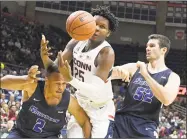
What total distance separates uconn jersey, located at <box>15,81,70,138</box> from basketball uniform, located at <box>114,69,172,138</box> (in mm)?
571

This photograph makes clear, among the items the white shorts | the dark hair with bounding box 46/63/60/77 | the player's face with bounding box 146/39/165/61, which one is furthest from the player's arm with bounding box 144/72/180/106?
the dark hair with bounding box 46/63/60/77

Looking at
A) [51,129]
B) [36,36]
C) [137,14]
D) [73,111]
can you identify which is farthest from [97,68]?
[137,14]

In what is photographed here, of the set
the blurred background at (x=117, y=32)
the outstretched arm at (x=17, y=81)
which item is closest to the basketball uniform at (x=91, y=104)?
the outstretched arm at (x=17, y=81)

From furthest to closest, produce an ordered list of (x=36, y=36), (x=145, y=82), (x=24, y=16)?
(x=24, y=16), (x=36, y=36), (x=145, y=82)

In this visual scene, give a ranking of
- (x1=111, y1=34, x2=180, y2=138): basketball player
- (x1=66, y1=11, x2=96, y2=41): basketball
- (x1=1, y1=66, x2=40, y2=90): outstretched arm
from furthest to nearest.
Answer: (x1=111, y1=34, x2=180, y2=138): basketball player < (x1=66, y1=11, x2=96, y2=41): basketball < (x1=1, y1=66, x2=40, y2=90): outstretched arm

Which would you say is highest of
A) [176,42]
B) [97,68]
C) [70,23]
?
[70,23]

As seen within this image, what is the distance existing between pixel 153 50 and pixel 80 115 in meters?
0.83

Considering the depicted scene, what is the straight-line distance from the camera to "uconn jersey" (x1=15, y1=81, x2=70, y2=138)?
3.05 metres

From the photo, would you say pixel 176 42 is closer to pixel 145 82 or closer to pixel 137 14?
pixel 137 14

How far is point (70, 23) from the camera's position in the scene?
3.18 meters

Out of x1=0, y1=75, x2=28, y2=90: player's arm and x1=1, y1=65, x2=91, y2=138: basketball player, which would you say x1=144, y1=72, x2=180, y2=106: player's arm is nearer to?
x1=1, y1=65, x2=91, y2=138: basketball player

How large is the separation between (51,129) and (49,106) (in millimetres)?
190

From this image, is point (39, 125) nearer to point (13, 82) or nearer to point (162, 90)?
point (13, 82)

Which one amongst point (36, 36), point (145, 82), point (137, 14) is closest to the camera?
point (145, 82)
